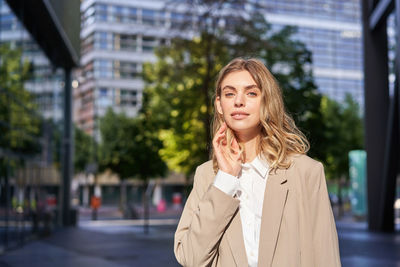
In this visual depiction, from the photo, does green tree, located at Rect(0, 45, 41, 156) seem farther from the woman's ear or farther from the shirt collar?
the shirt collar

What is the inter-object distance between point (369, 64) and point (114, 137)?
3017cm

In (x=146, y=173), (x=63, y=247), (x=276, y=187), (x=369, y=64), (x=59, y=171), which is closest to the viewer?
(x=276, y=187)

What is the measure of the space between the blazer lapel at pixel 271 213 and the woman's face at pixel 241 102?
0.70 ft

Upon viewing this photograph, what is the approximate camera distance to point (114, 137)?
155 feet

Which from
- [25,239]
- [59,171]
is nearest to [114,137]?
[59,171]

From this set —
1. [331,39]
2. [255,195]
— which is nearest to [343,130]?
[255,195]

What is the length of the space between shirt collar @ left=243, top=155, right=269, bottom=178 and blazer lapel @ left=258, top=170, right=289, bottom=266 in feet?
0.14

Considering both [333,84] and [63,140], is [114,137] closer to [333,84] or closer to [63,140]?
[63,140]

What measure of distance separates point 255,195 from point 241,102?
Result: 35 centimetres

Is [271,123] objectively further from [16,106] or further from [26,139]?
[26,139]

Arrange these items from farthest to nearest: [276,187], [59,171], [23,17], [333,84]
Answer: [333,84] → [59,171] → [23,17] → [276,187]

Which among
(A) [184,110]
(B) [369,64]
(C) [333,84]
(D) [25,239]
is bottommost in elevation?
(D) [25,239]

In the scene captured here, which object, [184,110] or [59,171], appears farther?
[59,171]

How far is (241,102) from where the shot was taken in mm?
2090
